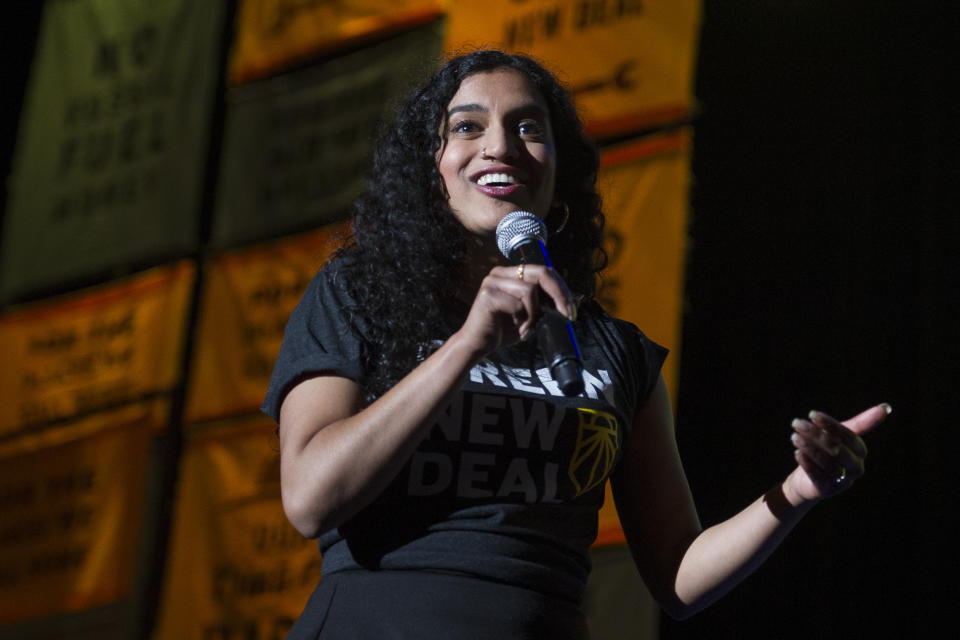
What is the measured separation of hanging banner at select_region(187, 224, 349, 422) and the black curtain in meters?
1.71

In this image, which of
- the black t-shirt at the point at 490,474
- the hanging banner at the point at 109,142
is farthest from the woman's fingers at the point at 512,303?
the hanging banner at the point at 109,142

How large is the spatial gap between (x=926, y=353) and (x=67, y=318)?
3611 mm

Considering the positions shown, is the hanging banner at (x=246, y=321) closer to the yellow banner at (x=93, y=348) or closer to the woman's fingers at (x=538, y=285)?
the yellow banner at (x=93, y=348)

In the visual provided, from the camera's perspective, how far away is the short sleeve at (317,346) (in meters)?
1.27

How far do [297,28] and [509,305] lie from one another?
3.67 metres

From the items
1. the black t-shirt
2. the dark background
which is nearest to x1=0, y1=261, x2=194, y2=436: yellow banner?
the dark background

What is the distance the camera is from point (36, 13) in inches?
210

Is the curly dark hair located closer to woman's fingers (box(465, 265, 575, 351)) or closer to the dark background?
woman's fingers (box(465, 265, 575, 351))

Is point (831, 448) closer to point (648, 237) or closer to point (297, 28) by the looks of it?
point (648, 237)

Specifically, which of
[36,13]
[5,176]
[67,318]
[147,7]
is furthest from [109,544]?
[36,13]

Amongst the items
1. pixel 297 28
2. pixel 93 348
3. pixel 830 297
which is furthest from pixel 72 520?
pixel 830 297

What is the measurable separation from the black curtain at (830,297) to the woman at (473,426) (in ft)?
3.55

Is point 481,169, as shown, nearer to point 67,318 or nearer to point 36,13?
point 67,318

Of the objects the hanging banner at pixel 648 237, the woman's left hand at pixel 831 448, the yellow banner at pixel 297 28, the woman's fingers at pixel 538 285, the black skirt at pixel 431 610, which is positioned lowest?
the black skirt at pixel 431 610
